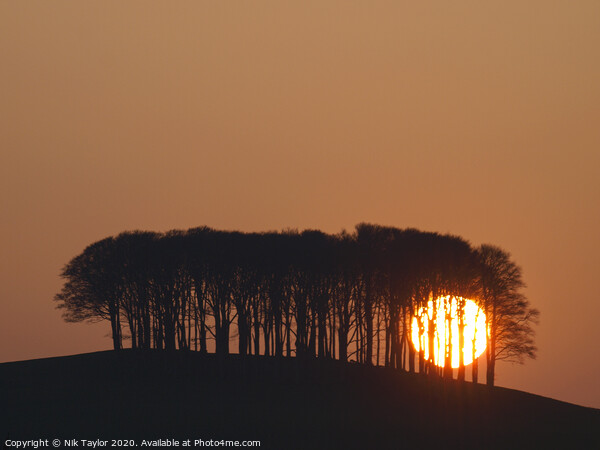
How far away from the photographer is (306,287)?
114 meters

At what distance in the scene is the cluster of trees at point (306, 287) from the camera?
11075cm

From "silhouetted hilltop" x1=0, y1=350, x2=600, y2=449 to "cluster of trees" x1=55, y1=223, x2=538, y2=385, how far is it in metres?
3.53

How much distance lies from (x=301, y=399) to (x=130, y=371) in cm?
2100

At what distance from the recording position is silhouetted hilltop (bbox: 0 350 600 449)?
264 ft

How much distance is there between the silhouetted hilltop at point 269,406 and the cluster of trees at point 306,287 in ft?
11.6

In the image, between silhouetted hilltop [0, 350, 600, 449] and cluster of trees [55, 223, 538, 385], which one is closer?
silhouetted hilltop [0, 350, 600, 449]

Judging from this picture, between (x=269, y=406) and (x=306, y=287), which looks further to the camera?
(x=306, y=287)

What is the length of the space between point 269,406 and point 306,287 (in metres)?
23.8

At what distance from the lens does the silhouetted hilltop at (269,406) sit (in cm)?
8056

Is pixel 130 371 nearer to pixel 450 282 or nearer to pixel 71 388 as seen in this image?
pixel 71 388

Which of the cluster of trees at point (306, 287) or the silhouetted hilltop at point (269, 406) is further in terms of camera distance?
the cluster of trees at point (306, 287)

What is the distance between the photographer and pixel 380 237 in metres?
116

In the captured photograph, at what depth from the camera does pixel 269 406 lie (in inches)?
3617

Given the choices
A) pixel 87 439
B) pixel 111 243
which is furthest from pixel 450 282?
pixel 87 439
